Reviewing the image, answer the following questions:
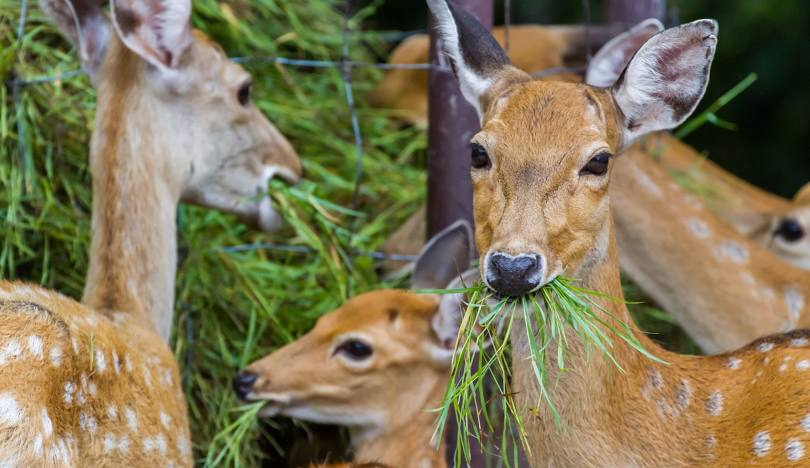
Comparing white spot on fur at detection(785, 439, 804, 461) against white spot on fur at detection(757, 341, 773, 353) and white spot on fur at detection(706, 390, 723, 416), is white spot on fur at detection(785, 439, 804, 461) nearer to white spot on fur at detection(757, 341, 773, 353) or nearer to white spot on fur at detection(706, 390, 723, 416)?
white spot on fur at detection(706, 390, 723, 416)

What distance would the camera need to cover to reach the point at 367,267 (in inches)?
177

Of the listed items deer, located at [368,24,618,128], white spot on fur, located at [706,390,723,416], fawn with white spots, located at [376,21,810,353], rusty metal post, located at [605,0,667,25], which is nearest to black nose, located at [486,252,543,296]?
white spot on fur, located at [706,390,723,416]

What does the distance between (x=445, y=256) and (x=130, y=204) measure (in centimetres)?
90

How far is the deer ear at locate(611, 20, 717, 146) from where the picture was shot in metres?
2.95

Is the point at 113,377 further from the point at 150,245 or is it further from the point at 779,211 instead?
the point at 779,211

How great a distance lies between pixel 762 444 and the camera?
9.22 ft

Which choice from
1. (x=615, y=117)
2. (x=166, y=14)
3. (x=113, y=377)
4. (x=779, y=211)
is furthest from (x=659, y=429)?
(x=779, y=211)

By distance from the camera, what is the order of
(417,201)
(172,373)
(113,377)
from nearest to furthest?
(113,377)
(172,373)
(417,201)

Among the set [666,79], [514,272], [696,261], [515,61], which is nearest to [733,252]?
[696,261]

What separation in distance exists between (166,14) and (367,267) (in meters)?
1.22

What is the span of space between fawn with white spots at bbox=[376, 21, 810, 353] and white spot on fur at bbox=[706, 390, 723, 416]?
4.72 feet

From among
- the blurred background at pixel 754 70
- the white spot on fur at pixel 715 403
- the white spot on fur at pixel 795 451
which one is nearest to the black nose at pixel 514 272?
the white spot on fur at pixel 715 403

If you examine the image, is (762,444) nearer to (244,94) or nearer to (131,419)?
(131,419)

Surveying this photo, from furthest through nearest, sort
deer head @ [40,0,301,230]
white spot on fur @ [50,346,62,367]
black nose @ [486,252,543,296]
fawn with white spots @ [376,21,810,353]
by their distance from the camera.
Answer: fawn with white spots @ [376,21,810,353] < deer head @ [40,0,301,230] < white spot on fur @ [50,346,62,367] < black nose @ [486,252,543,296]
